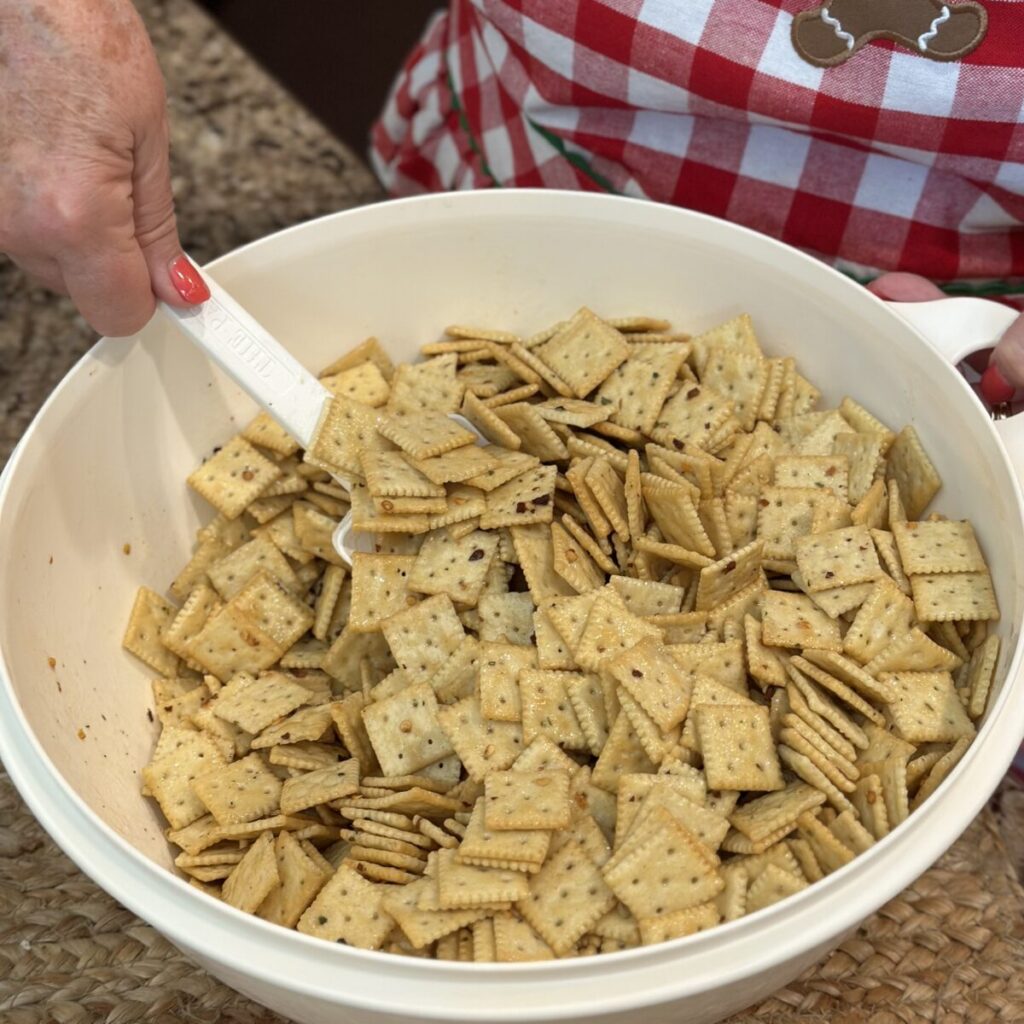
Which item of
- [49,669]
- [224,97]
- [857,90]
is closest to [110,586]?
[49,669]

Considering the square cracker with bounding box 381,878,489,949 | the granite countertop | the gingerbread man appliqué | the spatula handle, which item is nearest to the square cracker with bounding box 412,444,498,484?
the spatula handle

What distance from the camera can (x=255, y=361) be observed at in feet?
3.07

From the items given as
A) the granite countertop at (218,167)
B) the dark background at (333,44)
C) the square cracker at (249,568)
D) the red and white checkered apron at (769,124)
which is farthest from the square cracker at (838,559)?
the dark background at (333,44)

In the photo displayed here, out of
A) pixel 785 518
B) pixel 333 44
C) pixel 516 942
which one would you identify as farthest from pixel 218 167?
pixel 516 942

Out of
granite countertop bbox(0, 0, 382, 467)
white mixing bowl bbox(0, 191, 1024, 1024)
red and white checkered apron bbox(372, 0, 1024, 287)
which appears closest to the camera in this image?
white mixing bowl bbox(0, 191, 1024, 1024)

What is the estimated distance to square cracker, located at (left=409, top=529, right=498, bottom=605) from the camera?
2.99 ft

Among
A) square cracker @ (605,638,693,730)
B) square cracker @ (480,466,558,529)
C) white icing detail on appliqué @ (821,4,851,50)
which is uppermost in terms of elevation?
Result: white icing detail on appliqué @ (821,4,851,50)

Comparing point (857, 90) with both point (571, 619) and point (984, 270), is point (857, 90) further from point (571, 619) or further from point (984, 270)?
point (571, 619)

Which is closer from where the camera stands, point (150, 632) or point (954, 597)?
point (954, 597)

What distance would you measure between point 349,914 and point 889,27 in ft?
2.57

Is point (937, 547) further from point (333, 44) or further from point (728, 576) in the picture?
point (333, 44)

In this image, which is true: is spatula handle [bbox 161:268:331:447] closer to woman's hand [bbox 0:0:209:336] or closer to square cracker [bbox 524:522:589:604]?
woman's hand [bbox 0:0:209:336]

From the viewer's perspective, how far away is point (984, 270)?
1062mm

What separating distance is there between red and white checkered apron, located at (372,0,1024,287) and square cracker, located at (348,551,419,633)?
0.45m
